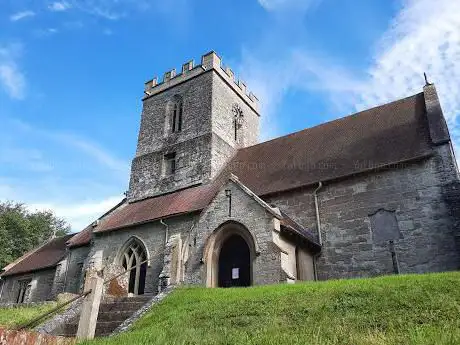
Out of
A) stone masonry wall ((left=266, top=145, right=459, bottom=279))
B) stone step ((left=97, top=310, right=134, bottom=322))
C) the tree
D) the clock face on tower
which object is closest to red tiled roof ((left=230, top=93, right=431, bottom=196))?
stone masonry wall ((left=266, top=145, right=459, bottom=279))

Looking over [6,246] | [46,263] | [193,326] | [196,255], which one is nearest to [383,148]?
[196,255]

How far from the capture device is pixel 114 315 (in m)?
11.0

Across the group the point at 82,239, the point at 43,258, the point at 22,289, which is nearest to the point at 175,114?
the point at 82,239

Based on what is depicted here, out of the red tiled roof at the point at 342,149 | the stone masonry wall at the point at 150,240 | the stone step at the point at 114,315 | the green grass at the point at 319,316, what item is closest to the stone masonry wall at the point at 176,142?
the red tiled roof at the point at 342,149

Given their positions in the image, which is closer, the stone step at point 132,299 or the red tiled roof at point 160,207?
the stone step at point 132,299

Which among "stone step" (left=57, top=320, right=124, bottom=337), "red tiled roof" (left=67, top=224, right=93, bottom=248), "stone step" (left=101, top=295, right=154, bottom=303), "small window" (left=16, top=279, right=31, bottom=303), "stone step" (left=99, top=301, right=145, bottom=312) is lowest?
"stone step" (left=57, top=320, right=124, bottom=337)

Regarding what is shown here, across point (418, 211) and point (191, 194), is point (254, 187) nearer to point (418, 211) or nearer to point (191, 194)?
point (191, 194)

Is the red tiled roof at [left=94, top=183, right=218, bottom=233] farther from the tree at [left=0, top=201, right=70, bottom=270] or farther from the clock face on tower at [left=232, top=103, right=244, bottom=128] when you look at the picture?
the tree at [left=0, top=201, right=70, bottom=270]

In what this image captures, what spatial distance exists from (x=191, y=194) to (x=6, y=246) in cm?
2040

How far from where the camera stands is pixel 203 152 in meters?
21.8

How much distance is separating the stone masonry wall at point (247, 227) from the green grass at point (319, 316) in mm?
2439

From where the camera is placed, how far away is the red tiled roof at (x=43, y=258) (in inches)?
922

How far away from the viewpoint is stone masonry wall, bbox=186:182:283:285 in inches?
490

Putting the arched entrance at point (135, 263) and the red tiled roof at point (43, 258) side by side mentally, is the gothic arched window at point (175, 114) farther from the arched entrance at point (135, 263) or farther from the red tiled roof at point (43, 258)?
the red tiled roof at point (43, 258)
